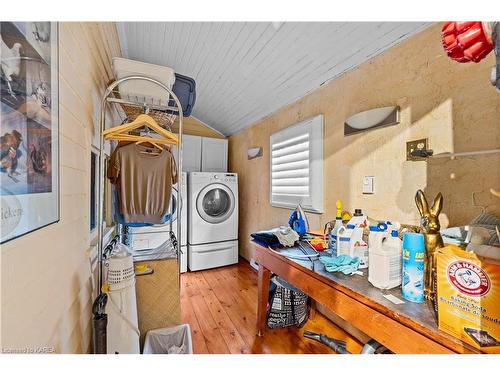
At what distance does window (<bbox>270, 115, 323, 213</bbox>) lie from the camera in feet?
6.60

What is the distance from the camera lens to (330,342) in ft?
5.02

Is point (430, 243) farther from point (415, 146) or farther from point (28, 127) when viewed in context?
point (28, 127)

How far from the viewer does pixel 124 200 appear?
4.86ft

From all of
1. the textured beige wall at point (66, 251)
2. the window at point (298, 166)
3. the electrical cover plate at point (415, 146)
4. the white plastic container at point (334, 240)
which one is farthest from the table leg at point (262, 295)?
the electrical cover plate at point (415, 146)

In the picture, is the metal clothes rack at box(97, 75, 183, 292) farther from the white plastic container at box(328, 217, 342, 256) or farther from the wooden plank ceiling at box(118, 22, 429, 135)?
the white plastic container at box(328, 217, 342, 256)

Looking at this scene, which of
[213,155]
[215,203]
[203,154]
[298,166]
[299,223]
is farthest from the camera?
[213,155]

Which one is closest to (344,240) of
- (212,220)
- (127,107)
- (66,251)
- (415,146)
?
(415,146)

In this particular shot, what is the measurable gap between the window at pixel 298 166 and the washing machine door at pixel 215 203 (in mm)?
793

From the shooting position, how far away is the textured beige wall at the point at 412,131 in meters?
1.06

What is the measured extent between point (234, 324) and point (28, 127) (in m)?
1.88

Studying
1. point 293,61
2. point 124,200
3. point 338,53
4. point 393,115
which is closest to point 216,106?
point 293,61

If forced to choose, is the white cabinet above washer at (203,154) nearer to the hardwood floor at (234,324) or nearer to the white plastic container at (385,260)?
the hardwood floor at (234,324)

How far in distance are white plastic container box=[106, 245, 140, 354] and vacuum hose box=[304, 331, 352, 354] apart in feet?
3.91

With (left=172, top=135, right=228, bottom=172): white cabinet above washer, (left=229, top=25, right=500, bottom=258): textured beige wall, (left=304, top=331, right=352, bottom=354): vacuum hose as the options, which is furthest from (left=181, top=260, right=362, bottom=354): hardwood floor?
(left=172, top=135, right=228, bottom=172): white cabinet above washer
